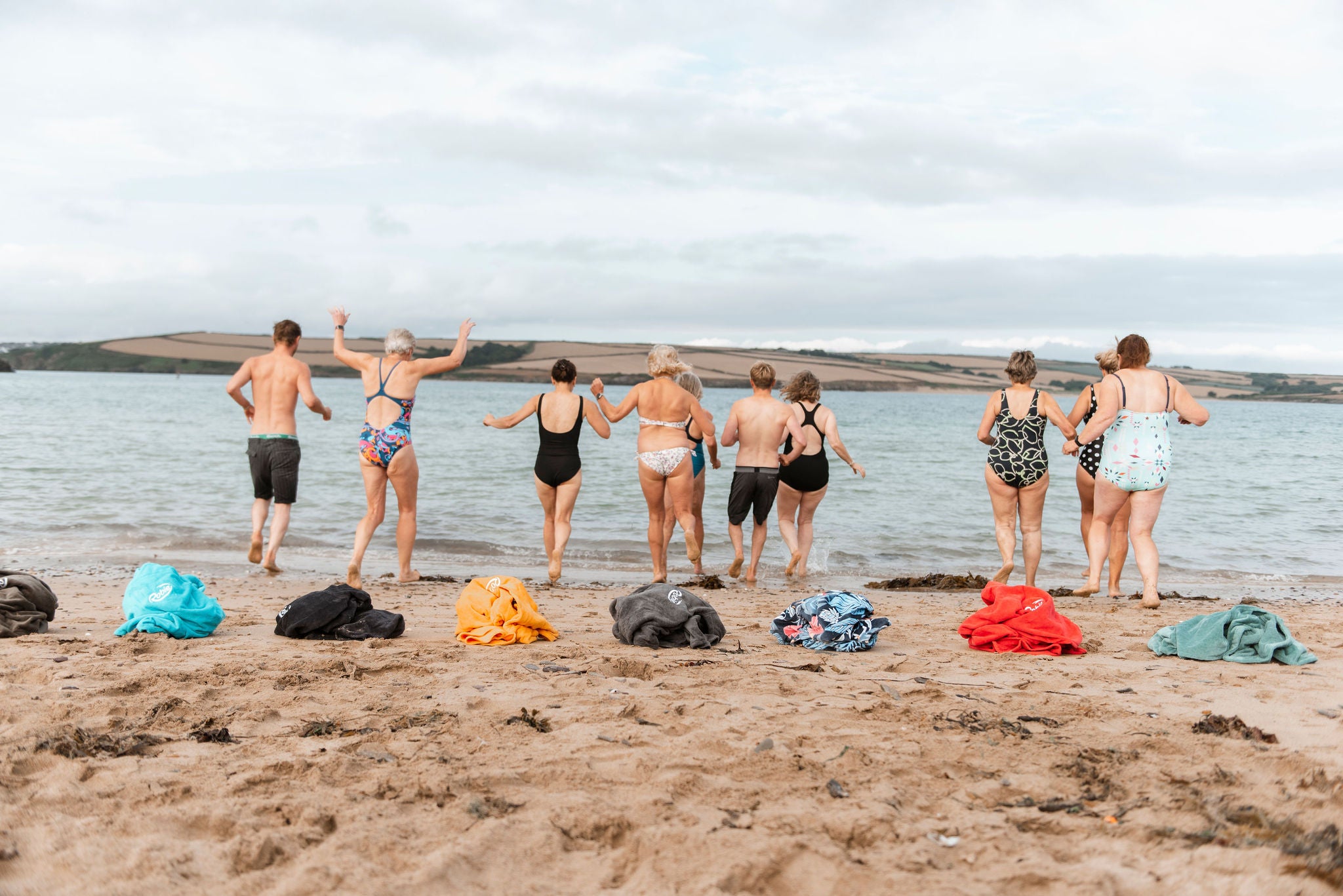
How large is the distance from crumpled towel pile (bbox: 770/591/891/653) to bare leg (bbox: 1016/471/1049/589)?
120 inches

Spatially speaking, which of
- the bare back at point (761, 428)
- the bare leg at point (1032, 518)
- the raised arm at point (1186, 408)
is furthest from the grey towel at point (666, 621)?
the raised arm at point (1186, 408)

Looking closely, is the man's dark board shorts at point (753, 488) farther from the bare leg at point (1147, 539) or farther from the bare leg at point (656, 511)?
the bare leg at point (1147, 539)

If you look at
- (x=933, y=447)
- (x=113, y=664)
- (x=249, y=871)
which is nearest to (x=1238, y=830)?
(x=249, y=871)

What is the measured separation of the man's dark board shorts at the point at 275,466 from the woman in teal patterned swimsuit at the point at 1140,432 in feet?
22.9

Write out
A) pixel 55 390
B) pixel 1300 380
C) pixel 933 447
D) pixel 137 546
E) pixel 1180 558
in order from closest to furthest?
1. pixel 137 546
2. pixel 1180 558
3. pixel 933 447
4. pixel 55 390
5. pixel 1300 380

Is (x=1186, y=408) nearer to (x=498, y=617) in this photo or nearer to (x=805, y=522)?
(x=805, y=522)

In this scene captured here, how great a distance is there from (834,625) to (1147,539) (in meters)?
3.44

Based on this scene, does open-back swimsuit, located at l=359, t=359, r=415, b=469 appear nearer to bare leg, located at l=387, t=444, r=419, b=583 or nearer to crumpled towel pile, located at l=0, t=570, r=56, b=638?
bare leg, located at l=387, t=444, r=419, b=583

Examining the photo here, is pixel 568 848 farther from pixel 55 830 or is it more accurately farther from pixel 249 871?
pixel 55 830

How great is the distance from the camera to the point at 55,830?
2.65 meters

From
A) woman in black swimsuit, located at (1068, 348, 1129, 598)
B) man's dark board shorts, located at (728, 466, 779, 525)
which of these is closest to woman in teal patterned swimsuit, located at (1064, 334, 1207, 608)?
woman in black swimsuit, located at (1068, 348, 1129, 598)

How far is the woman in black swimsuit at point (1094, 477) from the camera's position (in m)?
7.73

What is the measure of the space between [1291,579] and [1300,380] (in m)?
83.8

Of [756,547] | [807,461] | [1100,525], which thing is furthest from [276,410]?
[1100,525]
